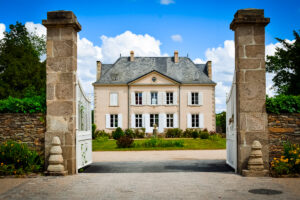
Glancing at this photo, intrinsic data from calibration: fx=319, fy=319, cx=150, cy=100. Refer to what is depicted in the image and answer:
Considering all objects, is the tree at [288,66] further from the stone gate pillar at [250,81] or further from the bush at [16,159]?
the bush at [16,159]

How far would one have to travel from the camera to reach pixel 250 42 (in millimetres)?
7242

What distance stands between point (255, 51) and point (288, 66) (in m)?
20.5

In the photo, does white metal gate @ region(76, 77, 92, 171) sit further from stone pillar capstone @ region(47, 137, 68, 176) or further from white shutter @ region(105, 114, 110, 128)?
white shutter @ region(105, 114, 110, 128)

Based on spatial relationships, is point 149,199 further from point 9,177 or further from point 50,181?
point 9,177

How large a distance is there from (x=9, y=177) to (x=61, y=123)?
1.56 meters

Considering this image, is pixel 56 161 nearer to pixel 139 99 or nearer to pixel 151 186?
pixel 151 186

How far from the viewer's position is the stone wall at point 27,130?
743 cm

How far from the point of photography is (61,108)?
7.32m

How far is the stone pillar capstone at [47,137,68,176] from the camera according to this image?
7.02 metres

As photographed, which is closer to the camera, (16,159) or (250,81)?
(16,159)

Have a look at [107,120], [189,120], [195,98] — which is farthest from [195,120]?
[107,120]

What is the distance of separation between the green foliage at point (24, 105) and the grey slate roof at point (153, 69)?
2297 centimetres

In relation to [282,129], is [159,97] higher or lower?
higher

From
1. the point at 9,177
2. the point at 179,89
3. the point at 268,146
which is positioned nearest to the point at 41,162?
the point at 9,177
